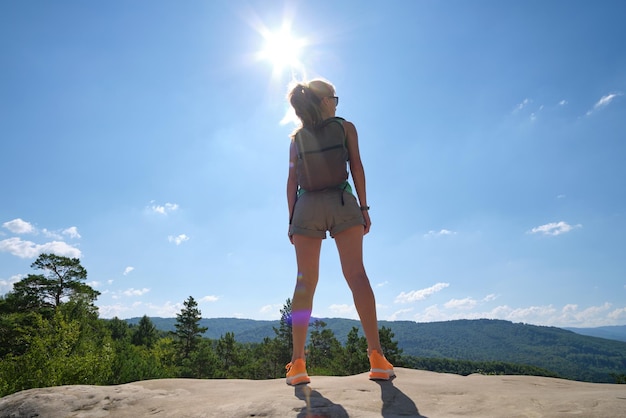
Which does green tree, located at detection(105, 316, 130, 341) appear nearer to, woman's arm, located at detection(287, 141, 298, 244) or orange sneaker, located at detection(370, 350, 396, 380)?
woman's arm, located at detection(287, 141, 298, 244)

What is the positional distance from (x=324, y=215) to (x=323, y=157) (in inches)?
22.4

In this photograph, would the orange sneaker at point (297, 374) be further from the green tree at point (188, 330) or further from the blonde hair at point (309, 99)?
the green tree at point (188, 330)

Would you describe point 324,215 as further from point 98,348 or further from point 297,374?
point 98,348

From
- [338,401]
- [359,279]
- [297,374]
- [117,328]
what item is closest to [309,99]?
[359,279]

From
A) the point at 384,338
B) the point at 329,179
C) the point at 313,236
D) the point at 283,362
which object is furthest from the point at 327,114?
the point at 283,362

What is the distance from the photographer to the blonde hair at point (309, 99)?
3.58 meters

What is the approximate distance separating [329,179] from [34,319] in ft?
132

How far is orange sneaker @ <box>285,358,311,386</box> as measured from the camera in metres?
2.99

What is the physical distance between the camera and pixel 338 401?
2275mm

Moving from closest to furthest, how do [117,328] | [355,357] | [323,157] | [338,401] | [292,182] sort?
1. [338,401]
2. [323,157]
3. [292,182]
4. [355,357]
5. [117,328]

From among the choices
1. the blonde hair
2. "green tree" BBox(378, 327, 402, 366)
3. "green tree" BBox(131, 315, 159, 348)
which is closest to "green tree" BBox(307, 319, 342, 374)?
"green tree" BBox(378, 327, 402, 366)

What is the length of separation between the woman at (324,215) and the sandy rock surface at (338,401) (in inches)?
17.5

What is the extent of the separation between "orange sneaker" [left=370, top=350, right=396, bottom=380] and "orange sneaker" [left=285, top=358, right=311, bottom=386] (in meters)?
0.59

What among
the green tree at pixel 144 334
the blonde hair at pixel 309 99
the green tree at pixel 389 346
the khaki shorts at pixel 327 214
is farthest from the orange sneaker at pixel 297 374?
the green tree at pixel 144 334
